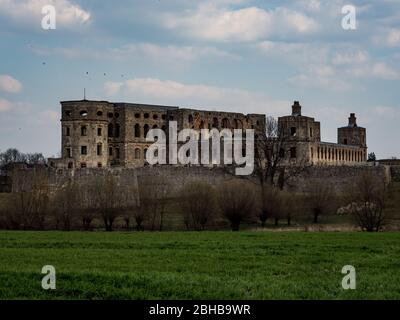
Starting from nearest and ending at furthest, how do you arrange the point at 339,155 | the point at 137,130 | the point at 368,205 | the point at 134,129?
the point at 368,205 < the point at 134,129 < the point at 137,130 < the point at 339,155

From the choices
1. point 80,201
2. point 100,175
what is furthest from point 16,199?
point 100,175

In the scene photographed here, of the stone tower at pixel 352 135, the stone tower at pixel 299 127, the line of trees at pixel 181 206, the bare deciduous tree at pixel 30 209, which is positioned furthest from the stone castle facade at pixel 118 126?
the bare deciduous tree at pixel 30 209

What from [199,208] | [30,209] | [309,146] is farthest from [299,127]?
[30,209]

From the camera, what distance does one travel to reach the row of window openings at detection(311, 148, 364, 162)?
8806cm

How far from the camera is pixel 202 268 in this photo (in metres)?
19.7

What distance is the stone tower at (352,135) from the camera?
10288 cm

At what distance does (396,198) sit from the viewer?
57.0 m

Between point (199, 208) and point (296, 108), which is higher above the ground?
point (296, 108)

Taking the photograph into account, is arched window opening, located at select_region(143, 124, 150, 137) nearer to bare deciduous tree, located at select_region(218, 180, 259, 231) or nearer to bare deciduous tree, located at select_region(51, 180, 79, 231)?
bare deciduous tree, located at select_region(51, 180, 79, 231)

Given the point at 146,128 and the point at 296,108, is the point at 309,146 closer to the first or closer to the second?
the point at 296,108

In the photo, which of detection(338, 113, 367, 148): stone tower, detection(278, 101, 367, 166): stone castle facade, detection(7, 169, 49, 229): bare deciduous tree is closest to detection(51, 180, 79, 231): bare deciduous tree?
detection(7, 169, 49, 229): bare deciduous tree

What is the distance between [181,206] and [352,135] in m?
56.9

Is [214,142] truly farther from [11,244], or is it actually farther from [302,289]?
[302,289]
